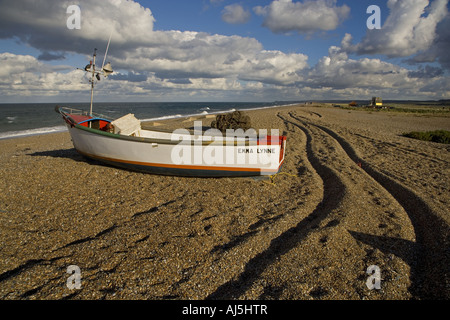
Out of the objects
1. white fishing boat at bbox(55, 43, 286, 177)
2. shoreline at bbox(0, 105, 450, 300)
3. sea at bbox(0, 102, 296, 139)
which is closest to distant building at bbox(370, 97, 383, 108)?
sea at bbox(0, 102, 296, 139)

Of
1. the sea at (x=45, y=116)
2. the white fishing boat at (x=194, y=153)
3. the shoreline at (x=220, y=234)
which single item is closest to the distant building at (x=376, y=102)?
the sea at (x=45, y=116)

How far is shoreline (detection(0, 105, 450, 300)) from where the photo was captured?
12.0 feet

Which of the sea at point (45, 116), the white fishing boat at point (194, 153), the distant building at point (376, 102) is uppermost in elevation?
the distant building at point (376, 102)

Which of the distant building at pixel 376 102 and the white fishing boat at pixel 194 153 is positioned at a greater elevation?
the distant building at pixel 376 102

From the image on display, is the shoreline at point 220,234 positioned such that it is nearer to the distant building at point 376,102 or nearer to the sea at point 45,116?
the sea at point 45,116

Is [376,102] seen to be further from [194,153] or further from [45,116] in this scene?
[45,116]

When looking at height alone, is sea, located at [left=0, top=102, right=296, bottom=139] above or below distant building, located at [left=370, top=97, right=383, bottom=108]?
below

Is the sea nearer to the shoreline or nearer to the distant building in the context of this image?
the shoreline

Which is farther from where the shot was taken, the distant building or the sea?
the distant building

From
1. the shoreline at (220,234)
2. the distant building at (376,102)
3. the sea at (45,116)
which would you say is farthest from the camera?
the distant building at (376,102)

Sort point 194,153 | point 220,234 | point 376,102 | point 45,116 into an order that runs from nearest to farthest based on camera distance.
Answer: point 220,234 → point 194,153 → point 45,116 → point 376,102

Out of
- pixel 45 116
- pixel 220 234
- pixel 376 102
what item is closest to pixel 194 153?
pixel 220 234

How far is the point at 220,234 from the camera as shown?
5.05 metres

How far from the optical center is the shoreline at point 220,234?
143 inches
